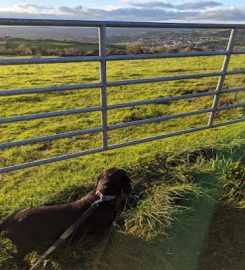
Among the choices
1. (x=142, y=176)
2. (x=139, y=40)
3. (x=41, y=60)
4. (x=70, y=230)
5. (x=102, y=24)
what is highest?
(x=102, y=24)

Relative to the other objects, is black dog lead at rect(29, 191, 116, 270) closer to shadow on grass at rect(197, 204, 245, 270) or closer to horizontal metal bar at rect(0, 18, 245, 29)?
shadow on grass at rect(197, 204, 245, 270)

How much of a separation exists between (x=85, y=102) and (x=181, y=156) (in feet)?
14.0

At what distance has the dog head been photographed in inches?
123

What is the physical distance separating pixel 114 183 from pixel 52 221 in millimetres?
634

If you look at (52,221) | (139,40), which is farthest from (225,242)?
(139,40)

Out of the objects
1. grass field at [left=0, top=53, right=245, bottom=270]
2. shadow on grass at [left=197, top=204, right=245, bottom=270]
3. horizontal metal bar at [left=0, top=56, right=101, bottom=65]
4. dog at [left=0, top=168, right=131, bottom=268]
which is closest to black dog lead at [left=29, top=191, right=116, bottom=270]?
dog at [left=0, top=168, right=131, bottom=268]

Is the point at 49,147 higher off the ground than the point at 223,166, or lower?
lower

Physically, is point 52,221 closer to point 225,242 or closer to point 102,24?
Answer: point 225,242

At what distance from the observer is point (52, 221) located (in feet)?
9.41

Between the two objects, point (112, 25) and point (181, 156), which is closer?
point (112, 25)

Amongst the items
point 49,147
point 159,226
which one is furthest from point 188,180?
point 49,147

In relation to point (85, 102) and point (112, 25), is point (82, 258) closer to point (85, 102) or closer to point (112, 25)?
point (112, 25)

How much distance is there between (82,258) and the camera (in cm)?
294

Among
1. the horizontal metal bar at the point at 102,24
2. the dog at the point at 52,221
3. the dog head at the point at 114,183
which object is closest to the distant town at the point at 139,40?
the horizontal metal bar at the point at 102,24
